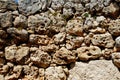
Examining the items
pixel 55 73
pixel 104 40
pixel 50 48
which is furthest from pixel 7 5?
pixel 104 40

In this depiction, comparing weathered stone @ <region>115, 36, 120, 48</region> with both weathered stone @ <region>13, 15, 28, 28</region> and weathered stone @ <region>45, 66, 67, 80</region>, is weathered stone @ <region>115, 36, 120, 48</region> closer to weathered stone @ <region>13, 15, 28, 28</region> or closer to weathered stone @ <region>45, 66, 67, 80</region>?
weathered stone @ <region>45, 66, 67, 80</region>

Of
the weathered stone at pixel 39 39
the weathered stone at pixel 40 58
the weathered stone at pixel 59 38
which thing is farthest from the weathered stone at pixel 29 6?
the weathered stone at pixel 40 58

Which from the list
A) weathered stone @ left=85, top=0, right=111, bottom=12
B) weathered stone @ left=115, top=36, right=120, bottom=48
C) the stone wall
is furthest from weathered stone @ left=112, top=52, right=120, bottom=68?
weathered stone @ left=85, top=0, right=111, bottom=12

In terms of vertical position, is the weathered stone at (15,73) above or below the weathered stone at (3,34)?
below

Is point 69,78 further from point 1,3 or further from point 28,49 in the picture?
point 1,3

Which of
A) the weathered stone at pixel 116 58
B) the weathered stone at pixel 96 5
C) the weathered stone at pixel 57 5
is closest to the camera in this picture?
the weathered stone at pixel 116 58

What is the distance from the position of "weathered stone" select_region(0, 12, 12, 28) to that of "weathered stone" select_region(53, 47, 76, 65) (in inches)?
29.9

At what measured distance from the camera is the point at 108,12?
3354 mm

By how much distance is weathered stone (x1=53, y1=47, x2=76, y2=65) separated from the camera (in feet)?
10.6

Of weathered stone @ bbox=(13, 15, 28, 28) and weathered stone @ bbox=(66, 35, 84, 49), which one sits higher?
weathered stone @ bbox=(13, 15, 28, 28)

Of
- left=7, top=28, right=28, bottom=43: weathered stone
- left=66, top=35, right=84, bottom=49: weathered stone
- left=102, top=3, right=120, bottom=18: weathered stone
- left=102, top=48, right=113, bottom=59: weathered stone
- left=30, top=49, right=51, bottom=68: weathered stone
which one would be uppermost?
left=102, top=3, right=120, bottom=18: weathered stone

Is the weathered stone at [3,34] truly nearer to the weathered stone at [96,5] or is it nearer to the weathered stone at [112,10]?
the weathered stone at [96,5]

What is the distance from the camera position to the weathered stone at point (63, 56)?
324cm

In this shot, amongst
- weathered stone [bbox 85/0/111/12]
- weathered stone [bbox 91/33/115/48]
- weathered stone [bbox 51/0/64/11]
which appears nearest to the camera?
weathered stone [bbox 91/33/115/48]
